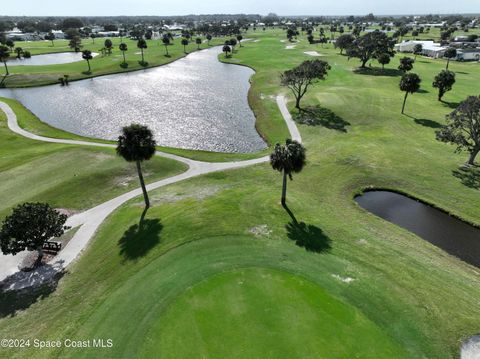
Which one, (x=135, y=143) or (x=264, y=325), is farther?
(x=135, y=143)

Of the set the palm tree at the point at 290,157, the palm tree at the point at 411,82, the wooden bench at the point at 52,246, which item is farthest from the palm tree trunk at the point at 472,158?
the wooden bench at the point at 52,246

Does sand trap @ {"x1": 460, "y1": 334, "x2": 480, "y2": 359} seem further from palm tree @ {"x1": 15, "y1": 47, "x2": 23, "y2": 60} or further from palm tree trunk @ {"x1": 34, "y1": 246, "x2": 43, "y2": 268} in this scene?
palm tree @ {"x1": 15, "y1": 47, "x2": 23, "y2": 60}

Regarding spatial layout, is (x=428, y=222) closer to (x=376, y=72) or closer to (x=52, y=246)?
(x=52, y=246)

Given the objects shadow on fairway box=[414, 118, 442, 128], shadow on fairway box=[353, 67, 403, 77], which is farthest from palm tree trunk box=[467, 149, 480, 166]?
shadow on fairway box=[353, 67, 403, 77]

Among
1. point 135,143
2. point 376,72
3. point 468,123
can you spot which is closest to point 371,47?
point 376,72

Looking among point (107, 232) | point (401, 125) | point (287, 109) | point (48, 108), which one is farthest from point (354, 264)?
point (48, 108)

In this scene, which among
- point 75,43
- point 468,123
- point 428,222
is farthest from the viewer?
point 75,43

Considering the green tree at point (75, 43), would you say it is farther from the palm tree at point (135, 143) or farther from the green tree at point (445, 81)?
the green tree at point (445, 81)

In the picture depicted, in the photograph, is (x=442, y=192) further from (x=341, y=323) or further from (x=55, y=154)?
(x=55, y=154)

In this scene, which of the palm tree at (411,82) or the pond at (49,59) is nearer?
the palm tree at (411,82)
